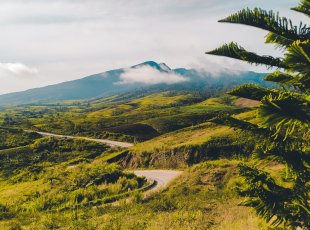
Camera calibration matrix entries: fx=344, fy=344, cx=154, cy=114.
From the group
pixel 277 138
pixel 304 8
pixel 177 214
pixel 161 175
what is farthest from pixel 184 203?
pixel 161 175

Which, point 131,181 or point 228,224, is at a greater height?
point 228,224

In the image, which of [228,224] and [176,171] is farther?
[176,171]

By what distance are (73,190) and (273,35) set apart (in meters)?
32.9

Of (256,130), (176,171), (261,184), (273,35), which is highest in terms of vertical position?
(273,35)

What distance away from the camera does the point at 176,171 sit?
46.0 m

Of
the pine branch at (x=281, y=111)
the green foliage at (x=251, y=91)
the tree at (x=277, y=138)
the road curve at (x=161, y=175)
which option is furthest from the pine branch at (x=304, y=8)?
the road curve at (x=161, y=175)

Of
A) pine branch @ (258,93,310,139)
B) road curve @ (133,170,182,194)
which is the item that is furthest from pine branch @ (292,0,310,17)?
road curve @ (133,170,182,194)

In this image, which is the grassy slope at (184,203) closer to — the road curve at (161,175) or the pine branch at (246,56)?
the pine branch at (246,56)

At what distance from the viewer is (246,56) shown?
6160mm

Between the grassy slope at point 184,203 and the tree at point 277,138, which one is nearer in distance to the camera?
the tree at point 277,138

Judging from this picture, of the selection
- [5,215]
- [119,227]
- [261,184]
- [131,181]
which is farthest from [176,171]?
[261,184]

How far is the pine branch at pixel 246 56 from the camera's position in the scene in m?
6.14

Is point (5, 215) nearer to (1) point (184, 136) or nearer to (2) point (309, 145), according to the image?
(2) point (309, 145)

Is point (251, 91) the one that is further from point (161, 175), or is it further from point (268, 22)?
point (161, 175)
